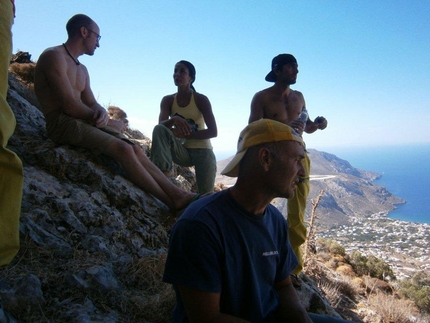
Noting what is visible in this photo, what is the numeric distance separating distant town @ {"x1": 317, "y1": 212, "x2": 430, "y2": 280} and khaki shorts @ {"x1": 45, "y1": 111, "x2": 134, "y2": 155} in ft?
107

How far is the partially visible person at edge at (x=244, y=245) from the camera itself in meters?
1.46

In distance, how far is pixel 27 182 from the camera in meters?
3.25

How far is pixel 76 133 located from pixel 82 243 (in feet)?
5.00

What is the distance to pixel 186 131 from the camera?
467cm

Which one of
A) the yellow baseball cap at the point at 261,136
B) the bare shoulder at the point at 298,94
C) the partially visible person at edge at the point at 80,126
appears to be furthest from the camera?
the bare shoulder at the point at 298,94

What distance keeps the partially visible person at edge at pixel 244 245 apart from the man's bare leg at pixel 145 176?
1973 millimetres

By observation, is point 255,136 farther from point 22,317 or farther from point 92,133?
point 92,133

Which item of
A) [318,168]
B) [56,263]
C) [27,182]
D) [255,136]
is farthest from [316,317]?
[318,168]

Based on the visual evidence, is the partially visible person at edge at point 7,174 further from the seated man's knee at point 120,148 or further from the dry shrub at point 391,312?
the dry shrub at point 391,312

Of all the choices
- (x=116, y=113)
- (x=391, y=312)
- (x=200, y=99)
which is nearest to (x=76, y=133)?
(x=200, y=99)

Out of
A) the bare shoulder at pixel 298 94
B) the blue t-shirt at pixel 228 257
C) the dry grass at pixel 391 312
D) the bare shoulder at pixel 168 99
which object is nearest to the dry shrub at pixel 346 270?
the dry grass at pixel 391 312

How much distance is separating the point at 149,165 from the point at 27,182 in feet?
4.52

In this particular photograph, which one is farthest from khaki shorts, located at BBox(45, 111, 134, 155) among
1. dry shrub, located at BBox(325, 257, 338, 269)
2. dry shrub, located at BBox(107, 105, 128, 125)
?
dry shrub, located at BBox(325, 257, 338, 269)

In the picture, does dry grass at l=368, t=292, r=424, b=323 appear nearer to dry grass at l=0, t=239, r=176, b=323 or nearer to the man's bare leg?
the man's bare leg
